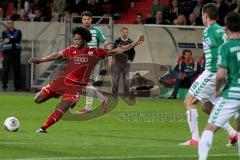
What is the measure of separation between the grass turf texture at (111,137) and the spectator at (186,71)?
417 cm

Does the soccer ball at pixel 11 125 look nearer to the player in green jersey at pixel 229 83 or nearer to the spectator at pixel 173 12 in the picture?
the player in green jersey at pixel 229 83

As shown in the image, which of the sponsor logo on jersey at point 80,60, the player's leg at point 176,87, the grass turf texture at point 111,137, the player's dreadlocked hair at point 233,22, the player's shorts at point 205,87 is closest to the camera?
the player's dreadlocked hair at point 233,22

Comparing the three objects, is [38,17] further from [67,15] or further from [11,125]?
[11,125]

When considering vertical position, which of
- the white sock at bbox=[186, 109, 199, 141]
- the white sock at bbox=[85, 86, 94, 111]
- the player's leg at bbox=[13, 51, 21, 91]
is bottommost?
the player's leg at bbox=[13, 51, 21, 91]

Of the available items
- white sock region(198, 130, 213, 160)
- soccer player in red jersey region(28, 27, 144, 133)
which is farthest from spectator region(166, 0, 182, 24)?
white sock region(198, 130, 213, 160)

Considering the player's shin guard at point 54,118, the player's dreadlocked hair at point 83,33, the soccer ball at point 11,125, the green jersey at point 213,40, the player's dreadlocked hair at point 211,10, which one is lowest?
the soccer ball at point 11,125

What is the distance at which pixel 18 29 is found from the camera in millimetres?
31422

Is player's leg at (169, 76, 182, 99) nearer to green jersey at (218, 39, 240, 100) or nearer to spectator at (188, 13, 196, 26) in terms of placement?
spectator at (188, 13, 196, 26)

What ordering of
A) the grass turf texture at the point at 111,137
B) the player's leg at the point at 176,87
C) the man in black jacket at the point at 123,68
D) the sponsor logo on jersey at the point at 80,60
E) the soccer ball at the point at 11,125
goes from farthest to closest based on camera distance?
the man in black jacket at the point at 123,68, the player's leg at the point at 176,87, the sponsor logo on jersey at the point at 80,60, the soccer ball at the point at 11,125, the grass turf texture at the point at 111,137

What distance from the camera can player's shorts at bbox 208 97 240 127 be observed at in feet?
36.0

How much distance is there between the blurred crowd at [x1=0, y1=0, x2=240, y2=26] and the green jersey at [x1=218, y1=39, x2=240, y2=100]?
1638cm

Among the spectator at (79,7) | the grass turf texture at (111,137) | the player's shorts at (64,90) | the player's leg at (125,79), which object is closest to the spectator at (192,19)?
the player's leg at (125,79)

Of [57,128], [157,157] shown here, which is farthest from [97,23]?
[157,157]

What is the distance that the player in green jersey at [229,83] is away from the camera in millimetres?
10938
